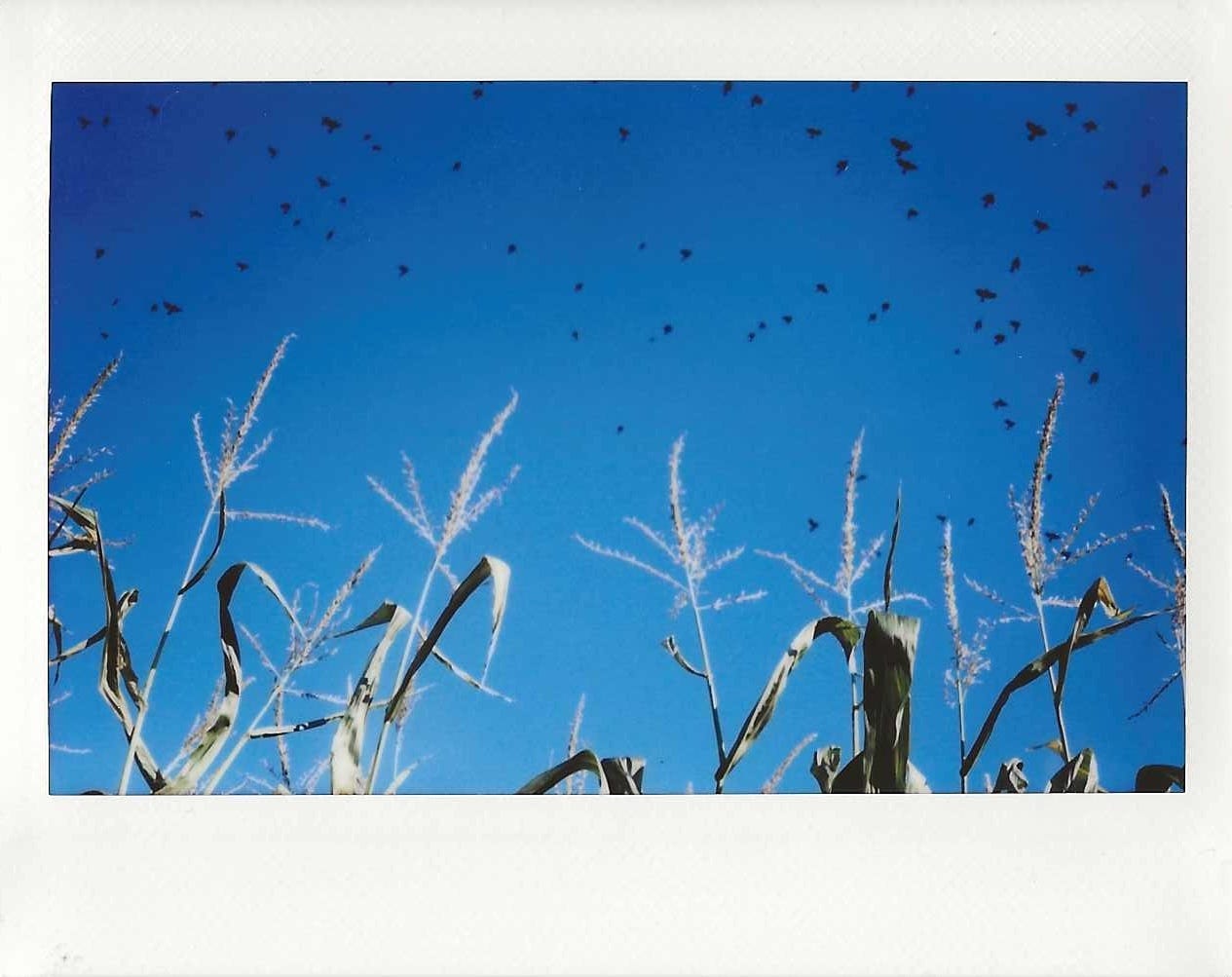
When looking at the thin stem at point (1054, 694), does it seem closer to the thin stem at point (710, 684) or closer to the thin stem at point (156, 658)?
the thin stem at point (710, 684)

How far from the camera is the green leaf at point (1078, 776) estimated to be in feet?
4.89

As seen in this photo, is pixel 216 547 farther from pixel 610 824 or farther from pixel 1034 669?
pixel 1034 669

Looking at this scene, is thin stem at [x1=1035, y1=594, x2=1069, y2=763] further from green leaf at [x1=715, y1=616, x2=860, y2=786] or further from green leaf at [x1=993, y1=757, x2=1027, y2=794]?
green leaf at [x1=715, y1=616, x2=860, y2=786]

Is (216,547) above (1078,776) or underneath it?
above

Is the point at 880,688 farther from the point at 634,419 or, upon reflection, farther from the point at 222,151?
the point at 222,151

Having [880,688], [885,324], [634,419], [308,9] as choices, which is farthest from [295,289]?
[880,688]

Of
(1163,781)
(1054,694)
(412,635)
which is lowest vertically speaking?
(1163,781)

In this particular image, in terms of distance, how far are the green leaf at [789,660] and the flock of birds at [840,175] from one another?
0.17 m

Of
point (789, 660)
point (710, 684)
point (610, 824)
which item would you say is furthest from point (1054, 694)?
point (610, 824)

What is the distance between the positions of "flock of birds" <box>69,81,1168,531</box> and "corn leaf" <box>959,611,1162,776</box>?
9.4 inches

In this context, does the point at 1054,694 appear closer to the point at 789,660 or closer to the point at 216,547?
the point at 789,660

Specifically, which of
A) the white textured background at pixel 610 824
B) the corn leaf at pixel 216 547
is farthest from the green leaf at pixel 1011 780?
the corn leaf at pixel 216 547

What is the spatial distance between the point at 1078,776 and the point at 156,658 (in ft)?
4.72

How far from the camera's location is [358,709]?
4.91ft
